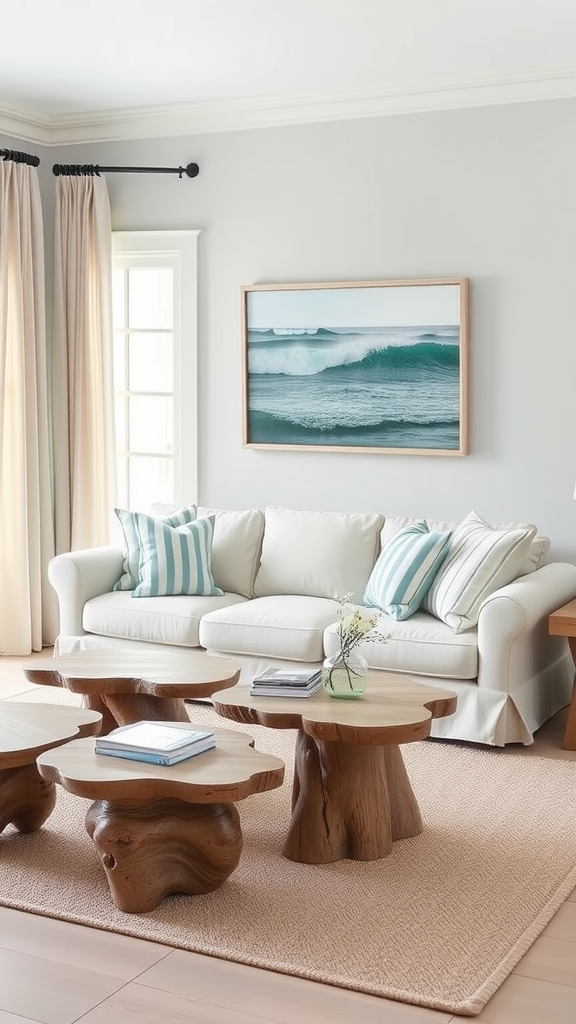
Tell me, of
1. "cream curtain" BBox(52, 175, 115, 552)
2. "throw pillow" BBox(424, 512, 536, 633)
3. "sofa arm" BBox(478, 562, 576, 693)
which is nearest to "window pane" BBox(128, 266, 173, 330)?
"cream curtain" BBox(52, 175, 115, 552)

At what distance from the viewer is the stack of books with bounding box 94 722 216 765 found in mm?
3117

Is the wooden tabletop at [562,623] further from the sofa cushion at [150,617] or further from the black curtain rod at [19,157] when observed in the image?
the black curtain rod at [19,157]

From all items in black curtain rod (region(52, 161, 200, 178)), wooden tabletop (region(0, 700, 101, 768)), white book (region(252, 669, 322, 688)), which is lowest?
wooden tabletop (region(0, 700, 101, 768))

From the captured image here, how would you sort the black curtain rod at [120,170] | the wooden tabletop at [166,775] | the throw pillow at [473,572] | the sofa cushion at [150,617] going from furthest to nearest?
the black curtain rod at [120,170], the sofa cushion at [150,617], the throw pillow at [473,572], the wooden tabletop at [166,775]

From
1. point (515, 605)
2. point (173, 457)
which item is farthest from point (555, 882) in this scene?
point (173, 457)

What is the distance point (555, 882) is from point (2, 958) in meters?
1.52

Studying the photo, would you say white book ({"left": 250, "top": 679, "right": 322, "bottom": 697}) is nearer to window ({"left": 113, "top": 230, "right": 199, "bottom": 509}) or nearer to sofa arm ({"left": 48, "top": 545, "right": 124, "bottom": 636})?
sofa arm ({"left": 48, "top": 545, "right": 124, "bottom": 636})

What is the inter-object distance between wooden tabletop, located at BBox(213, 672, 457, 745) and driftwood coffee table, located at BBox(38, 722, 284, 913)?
0.90ft

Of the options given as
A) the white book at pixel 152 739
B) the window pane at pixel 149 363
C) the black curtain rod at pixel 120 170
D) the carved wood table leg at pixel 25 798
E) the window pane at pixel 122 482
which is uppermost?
the black curtain rod at pixel 120 170

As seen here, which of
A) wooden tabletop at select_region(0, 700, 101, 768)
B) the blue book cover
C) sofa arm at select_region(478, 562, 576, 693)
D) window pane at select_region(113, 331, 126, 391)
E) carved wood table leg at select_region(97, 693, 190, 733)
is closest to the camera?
the blue book cover

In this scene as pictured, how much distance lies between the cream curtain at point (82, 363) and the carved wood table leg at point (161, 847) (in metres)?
3.35

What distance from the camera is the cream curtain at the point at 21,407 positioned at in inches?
236

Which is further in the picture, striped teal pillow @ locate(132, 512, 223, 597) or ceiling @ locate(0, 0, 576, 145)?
striped teal pillow @ locate(132, 512, 223, 597)

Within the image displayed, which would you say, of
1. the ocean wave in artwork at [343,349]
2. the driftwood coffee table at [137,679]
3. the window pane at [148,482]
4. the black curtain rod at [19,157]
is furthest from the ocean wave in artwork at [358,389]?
the driftwood coffee table at [137,679]
